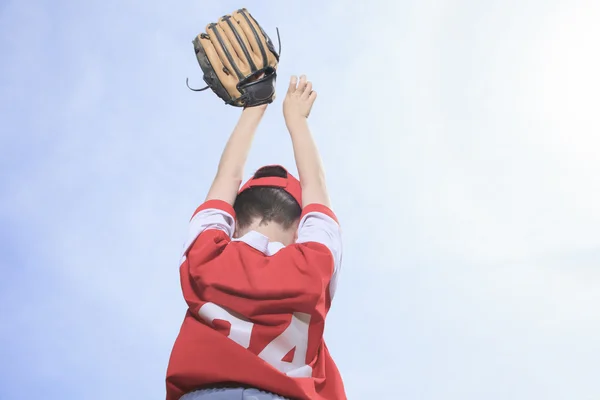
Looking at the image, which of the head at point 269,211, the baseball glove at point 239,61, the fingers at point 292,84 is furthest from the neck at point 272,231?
the fingers at point 292,84

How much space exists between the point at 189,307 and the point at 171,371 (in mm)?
314

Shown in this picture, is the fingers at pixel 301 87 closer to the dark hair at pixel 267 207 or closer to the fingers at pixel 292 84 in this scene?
the fingers at pixel 292 84

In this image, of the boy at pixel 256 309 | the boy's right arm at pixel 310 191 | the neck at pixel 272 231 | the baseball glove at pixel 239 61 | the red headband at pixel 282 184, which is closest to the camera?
the boy at pixel 256 309

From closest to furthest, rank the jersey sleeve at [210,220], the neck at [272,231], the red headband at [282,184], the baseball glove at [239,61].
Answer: the jersey sleeve at [210,220], the neck at [272,231], the red headband at [282,184], the baseball glove at [239,61]

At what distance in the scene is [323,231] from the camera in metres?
3.04

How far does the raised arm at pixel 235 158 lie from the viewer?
10.9 feet

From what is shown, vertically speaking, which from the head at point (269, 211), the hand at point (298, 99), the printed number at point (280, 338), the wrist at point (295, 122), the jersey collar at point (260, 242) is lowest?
the printed number at point (280, 338)

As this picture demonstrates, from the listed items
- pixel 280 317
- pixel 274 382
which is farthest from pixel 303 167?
pixel 274 382

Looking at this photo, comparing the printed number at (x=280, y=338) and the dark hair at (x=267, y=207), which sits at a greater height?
the dark hair at (x=267, y=207)

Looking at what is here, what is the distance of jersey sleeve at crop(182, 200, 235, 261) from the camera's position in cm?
307

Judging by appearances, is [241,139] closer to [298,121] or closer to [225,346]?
[298,121]

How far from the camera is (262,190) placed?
3385 millimetres

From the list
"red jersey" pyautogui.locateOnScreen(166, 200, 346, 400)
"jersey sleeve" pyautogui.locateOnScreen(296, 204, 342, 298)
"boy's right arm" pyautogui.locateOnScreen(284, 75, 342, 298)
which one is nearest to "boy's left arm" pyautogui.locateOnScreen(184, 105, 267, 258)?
"red jersey" pyautogui.locateOnScreen(166, 200, 346, 400)

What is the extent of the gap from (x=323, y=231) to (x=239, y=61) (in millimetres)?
1399
